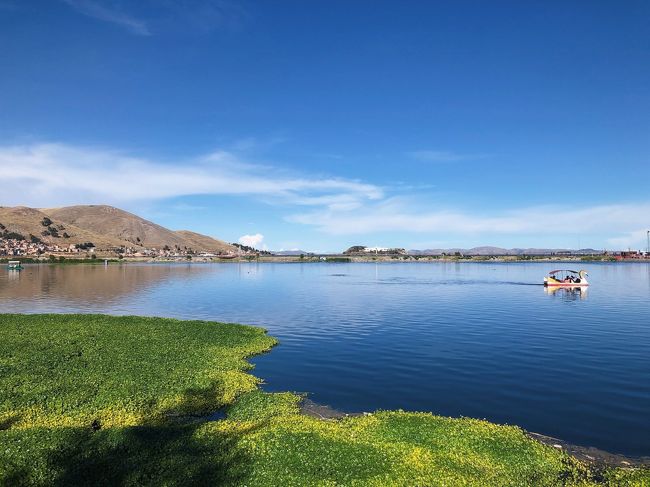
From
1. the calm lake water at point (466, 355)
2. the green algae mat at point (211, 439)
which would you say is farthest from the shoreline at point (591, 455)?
the green algae mat at point (211, 439)

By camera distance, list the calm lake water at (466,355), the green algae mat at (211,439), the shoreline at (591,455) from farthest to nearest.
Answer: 1. the calm lake water at (466,355)
2. the shoreline at (591,455)
3. the green algae mat at (211,439)

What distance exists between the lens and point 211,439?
20.8m

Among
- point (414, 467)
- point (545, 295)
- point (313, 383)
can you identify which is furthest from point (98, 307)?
point (545, 295)

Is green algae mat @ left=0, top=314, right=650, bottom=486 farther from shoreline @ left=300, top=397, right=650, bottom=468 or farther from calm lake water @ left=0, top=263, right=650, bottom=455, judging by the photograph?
calm lake water @ left=0, top=263, right=650, bottom=455

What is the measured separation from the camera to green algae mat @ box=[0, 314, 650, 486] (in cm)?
1750

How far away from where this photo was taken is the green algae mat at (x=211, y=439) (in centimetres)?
1750

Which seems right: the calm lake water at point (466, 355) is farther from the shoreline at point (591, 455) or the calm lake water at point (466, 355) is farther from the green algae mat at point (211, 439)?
the green algae mat at point (211, 439)

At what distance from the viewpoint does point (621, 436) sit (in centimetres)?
2428

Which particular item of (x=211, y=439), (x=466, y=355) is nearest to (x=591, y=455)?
(x=211, y=439)

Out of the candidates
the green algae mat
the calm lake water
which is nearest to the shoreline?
the calm lake water

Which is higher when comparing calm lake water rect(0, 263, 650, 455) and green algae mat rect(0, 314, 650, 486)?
green algae mat rect(0, 314, 650, 486)

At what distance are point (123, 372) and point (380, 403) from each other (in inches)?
735

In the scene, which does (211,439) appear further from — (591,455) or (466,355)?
(466,355)

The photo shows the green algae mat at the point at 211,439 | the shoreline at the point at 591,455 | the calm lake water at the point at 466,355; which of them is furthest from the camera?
the calm lake water at the point at 466,355
